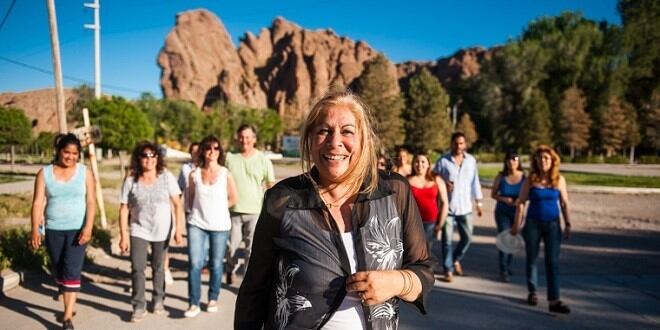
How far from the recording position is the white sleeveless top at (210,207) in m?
4.57

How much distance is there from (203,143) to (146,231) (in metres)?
1.16

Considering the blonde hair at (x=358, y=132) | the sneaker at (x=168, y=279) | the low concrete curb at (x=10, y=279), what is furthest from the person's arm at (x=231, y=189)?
the blonde hair at (x=358, y=132)

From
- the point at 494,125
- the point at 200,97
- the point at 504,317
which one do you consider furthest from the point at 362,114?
the point at 200,97

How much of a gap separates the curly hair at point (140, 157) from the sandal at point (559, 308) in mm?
4695

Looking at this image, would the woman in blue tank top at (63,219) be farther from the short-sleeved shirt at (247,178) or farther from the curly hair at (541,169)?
the curly hair at (541,169)

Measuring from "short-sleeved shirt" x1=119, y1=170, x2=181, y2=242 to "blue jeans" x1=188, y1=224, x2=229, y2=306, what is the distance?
0.30 m

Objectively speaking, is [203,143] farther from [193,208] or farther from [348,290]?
[348,290]

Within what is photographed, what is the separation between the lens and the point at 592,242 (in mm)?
8453

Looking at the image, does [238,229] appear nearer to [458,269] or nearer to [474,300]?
[474,300]

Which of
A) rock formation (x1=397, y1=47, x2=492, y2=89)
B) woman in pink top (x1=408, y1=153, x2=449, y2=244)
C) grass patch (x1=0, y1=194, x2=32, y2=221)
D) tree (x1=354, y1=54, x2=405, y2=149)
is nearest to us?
woman in pink top (x1=408, y1=153, x2=449, y2=244)

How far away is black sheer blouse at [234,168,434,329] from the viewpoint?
1.46 metres

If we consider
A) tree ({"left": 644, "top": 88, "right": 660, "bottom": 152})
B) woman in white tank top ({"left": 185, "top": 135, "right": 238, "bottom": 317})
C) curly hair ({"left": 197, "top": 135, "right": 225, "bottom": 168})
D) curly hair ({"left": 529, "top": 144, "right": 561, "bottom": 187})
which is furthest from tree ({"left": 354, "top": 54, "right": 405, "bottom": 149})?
woman in white tank top ({"left": 185, "top": 135, "right": 238, "bottom": 317})

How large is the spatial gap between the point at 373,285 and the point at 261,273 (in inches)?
17.7

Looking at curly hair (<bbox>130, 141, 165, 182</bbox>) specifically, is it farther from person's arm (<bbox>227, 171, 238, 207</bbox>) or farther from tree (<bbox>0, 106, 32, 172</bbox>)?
tree (<bbox>0, 106, 32, 172</bbox>)
